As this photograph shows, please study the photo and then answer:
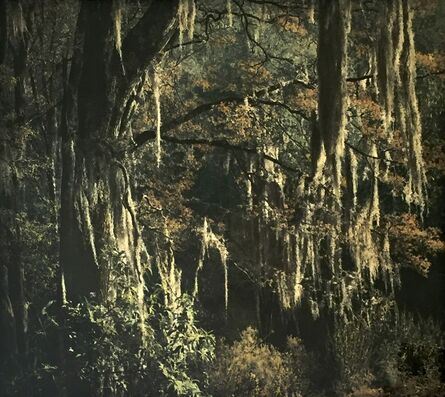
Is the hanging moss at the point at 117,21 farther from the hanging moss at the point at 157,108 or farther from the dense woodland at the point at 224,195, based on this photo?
the hanging moss at the point at 157,108

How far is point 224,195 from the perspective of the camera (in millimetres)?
2264

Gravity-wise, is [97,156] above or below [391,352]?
above

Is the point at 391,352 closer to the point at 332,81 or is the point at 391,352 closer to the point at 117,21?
the point at 332,81

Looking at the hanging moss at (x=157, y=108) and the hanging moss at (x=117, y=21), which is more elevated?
the hanging moss at (x=117, y=21)

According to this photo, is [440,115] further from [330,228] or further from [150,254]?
[150,254]

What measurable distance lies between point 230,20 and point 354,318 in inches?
49.1

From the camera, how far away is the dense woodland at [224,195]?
2195mm

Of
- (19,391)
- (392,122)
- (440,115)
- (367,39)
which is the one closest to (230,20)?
(367,39)

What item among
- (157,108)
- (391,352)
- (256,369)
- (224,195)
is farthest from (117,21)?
(391,352)

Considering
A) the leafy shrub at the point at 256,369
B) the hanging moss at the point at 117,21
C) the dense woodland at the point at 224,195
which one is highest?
the hanging moss at the point at 117,21

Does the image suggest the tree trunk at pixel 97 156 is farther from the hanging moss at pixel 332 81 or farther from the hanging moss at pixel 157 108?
the hanging moss at pixel 332 81

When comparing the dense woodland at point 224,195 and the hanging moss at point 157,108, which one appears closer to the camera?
the dense woodland at point 224,195

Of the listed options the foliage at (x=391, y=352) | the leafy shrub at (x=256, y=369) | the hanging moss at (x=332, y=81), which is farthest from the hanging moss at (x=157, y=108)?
the foliage at (x=391, y=352)

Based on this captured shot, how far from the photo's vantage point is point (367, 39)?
2211 mm
